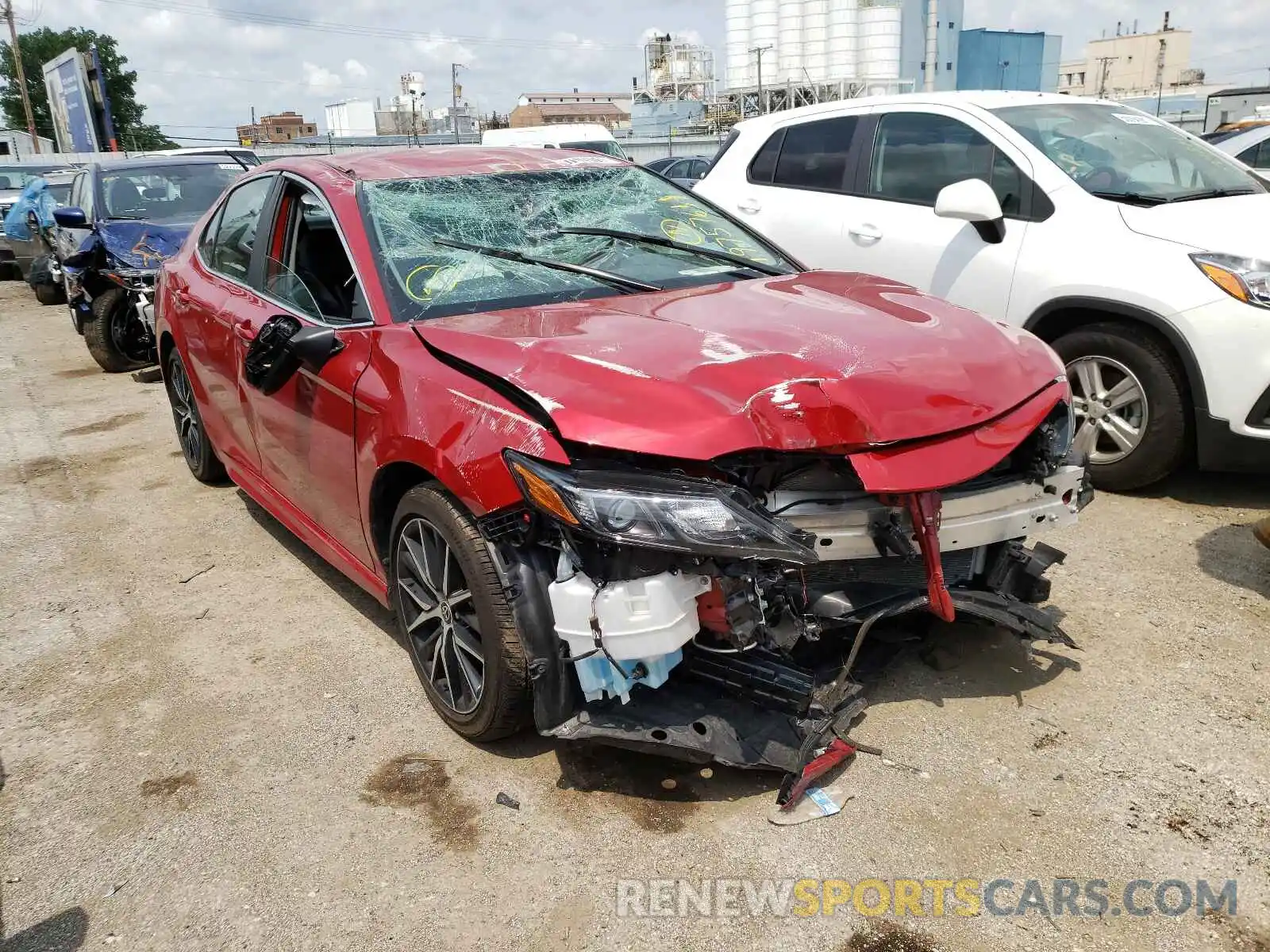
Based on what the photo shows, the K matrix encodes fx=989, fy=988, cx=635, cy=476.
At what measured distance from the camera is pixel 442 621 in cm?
301

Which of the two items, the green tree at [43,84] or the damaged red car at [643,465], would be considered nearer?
the damaged red car at [643,465]

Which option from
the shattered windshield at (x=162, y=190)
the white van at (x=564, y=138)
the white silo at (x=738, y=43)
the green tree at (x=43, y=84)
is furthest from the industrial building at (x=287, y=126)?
the shattered windshield at (x=162, y=190)

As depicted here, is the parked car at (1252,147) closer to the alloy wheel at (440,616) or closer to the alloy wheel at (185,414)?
the alloy wheel at (185,414)

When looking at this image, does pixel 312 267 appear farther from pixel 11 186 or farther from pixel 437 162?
pixel 11 186

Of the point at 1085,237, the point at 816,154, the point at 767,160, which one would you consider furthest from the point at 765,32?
the point at 1085,237

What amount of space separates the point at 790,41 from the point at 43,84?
5006 centimetres

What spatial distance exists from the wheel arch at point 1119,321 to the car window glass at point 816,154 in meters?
1.61

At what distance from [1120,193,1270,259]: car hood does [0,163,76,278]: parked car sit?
1867cm

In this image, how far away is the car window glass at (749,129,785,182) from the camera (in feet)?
21.0

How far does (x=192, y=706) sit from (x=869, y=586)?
7.65ft

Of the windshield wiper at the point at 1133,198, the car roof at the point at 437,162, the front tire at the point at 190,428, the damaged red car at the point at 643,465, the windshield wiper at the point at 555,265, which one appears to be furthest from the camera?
the front tire at the point at 190,428

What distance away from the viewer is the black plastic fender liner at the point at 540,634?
8.50 feet

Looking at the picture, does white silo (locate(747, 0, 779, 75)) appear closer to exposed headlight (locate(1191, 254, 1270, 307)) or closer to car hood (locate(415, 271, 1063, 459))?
exposed headlight (locate(1191, 254, 1270, 307))

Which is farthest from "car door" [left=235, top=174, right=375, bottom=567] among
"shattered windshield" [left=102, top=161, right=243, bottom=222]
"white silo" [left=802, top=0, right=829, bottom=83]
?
"white silo" [left=802, top=0, right=829, bottom=83]
